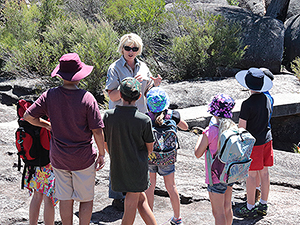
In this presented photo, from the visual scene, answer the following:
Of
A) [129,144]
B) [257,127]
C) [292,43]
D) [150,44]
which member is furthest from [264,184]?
[292,43]

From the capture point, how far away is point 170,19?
33.8ft

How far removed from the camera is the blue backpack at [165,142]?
3283mm

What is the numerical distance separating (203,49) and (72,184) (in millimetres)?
7069

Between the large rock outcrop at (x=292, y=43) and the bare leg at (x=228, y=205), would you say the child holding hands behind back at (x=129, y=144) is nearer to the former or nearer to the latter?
the bare leg at (x=228, y=205)

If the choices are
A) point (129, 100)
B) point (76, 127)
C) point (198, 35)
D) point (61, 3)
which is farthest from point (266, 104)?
point (61, 3)

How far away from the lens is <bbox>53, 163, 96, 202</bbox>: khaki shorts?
2926 millimetres

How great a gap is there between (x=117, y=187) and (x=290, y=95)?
6.23 meters

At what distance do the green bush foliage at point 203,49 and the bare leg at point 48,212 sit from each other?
681 centimetres

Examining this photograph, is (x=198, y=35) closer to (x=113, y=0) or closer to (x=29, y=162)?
(x=113, y=0)

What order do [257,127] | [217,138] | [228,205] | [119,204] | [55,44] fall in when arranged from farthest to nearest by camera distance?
[55,44]
[119,204]
[257,127]
[228,205]
[217,138]

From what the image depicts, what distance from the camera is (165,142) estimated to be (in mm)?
3297

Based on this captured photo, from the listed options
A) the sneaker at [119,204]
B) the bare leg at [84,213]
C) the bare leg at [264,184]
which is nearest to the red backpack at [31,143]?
the bare leg at [84,213]

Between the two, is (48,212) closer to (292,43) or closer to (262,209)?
(262,209)

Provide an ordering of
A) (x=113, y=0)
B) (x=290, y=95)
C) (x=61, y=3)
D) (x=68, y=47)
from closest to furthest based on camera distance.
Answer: (x=290, y=95) → (x=68, y=47) → (x=113, y=0) → (x=61, y=3)
